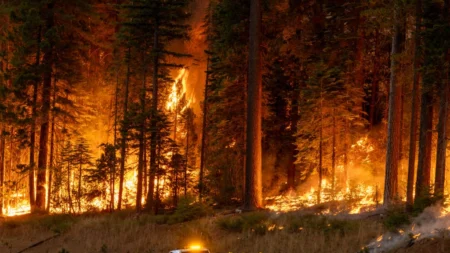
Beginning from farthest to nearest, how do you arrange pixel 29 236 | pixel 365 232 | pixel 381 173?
1. pixel 381 173
2. pixel 29 236
3. pixel 365 232

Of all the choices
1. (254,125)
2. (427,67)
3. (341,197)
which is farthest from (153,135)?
(427,67)

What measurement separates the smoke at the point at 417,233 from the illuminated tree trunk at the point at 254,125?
8053 mm

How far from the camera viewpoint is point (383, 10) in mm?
16844

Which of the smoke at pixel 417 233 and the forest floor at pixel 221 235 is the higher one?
the smoke at pixel 417 233

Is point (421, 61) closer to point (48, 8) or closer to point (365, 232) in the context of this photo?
point (365, 232)

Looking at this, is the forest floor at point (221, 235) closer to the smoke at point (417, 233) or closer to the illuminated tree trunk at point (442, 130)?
the smoke at point (417, 233)

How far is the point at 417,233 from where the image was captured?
393 inches

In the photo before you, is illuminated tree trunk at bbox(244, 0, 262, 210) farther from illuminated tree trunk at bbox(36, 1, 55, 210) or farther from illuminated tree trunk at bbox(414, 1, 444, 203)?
illuminated tree trunk at bbox(36, 1, 55, 210)

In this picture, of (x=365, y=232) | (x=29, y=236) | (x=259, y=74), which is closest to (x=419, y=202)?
(x=365, y=232)

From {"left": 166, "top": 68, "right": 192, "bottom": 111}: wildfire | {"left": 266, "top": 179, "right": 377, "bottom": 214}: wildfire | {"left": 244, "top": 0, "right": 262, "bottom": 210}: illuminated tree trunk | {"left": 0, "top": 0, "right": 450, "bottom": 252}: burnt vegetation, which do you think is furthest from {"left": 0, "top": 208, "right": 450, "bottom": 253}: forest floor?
{"left": 166, "top": 68, "right": 192, "bottom": 111}: wildfire

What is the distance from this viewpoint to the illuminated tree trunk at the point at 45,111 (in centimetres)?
2555

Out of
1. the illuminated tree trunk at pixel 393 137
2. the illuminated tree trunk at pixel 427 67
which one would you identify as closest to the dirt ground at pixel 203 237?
the illuminated tree trunk at pixel 427 67

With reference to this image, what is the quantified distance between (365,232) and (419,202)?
3.41 m

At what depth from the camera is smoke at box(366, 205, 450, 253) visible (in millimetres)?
9344
